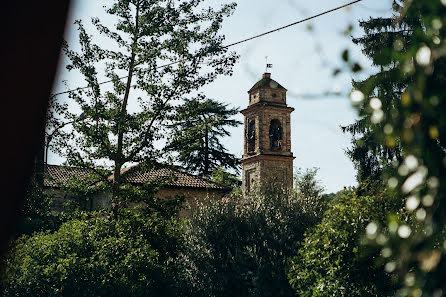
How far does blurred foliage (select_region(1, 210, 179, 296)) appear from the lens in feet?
29.6

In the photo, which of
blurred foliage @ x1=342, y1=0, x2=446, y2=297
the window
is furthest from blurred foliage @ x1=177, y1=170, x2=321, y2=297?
the window

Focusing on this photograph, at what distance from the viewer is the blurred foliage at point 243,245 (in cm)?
1149

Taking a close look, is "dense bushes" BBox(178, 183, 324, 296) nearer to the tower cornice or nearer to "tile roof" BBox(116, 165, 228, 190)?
"tile roof" BBox(116, 165, 228, 190)

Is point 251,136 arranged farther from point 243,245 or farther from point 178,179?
point 243,245

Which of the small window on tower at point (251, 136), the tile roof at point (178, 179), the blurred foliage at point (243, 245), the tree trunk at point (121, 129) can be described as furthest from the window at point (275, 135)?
the blurred foliage at point (243, 245)

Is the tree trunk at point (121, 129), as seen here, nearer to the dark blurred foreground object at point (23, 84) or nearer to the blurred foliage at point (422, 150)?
the dark blurred foreground object at point (23, 84)

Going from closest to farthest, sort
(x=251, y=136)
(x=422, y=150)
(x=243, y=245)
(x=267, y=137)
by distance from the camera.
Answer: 1. (x=422, y=150)
2. (x=243, y=245)
3. (x=267, y=137)
4. (x=251, y=136)

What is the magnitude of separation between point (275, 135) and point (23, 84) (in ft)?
64.6

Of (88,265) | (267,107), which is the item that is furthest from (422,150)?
(267,107)

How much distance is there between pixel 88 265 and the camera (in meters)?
9.31

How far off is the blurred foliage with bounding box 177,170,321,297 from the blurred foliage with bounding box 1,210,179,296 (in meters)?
1.16

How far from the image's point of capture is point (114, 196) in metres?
14.7

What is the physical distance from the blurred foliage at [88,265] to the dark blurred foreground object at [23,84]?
128 cm

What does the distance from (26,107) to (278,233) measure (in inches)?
295
